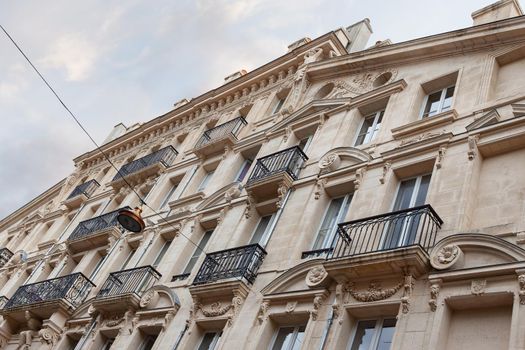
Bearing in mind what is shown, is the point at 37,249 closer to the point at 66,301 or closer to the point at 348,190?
the point at 66,301

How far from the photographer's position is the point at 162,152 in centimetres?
2462

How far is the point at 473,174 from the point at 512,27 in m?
5.29

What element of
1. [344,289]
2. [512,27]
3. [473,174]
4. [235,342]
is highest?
[512,27]

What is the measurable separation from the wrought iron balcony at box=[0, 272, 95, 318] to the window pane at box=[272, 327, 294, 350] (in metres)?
9.80

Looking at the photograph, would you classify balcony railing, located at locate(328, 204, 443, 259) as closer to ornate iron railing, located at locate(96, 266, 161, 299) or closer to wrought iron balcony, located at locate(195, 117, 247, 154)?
ornate iron railing, located at locate(96, 266, 161, 299)

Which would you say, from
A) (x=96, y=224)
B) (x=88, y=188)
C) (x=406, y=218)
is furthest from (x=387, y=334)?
(x=88, y=188)

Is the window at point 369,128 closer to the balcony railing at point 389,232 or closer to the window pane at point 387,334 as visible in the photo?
the balcony railing at point 389,232

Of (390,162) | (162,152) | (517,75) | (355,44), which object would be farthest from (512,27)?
(162,152)

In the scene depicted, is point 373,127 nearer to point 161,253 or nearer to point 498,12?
point 498,12

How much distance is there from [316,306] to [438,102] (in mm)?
7046

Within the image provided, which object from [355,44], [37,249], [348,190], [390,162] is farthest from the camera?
[37,249]

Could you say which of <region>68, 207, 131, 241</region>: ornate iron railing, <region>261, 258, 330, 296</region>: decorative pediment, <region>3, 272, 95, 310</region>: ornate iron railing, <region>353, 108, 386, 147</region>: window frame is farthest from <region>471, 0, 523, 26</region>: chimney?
<region>3, 272, 95, 310</region>: ornate iron railing

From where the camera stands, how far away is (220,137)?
20922 millimetres

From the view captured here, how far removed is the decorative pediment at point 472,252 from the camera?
9.07 metres
